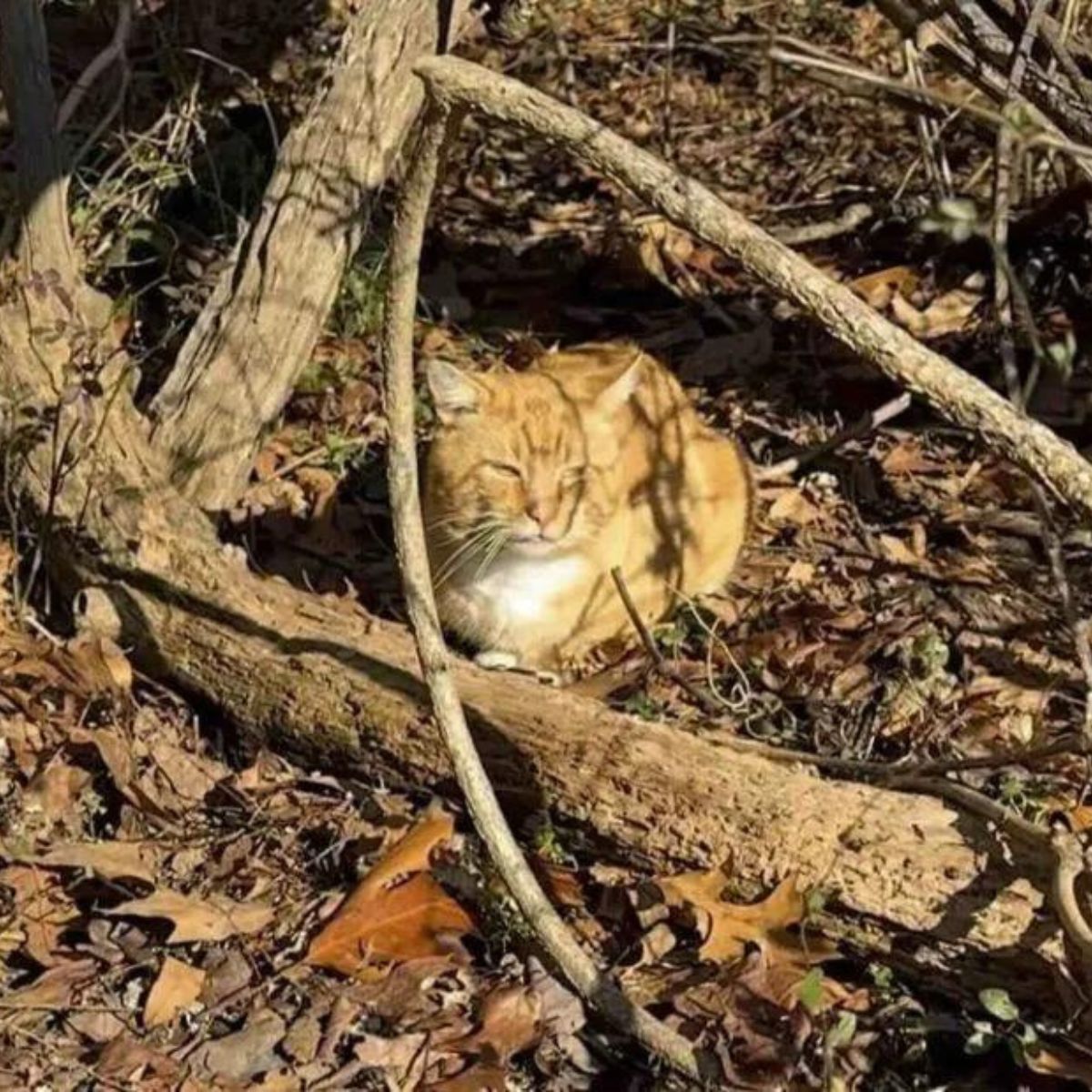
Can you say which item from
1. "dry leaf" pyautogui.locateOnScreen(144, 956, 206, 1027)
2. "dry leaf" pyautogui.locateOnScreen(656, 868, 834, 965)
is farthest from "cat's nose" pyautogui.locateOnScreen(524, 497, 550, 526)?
"dry leaf" pyautogui.locateOnScreen(144, 956, 206, 1027)

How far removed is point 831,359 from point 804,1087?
3.06 m

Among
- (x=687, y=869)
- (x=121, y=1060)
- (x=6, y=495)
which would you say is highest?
(x=6, y=495)

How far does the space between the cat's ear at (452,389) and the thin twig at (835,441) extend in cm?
112

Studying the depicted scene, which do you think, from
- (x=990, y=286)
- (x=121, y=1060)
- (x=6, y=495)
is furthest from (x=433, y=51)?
(x=121, y=1060)

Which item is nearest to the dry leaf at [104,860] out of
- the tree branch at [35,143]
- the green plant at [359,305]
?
the tree branch at [35,143]

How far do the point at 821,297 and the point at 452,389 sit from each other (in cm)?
165

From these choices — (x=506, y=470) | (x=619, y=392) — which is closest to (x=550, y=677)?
(x=506, y=470)

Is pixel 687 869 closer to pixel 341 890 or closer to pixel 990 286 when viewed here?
pixel 341 890

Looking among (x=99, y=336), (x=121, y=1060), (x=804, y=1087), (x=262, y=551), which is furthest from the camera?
(x=262, y=551)

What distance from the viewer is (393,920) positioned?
157 inches

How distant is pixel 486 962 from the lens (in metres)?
3.97

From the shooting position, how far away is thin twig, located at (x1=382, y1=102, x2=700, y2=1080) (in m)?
3.69

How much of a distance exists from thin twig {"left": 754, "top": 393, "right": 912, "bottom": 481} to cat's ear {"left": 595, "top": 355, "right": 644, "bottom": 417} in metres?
0.76

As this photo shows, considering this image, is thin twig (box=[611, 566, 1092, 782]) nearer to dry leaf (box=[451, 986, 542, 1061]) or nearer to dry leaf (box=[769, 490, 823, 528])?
dry leaf (box=[451, 986, 542, 1061])
